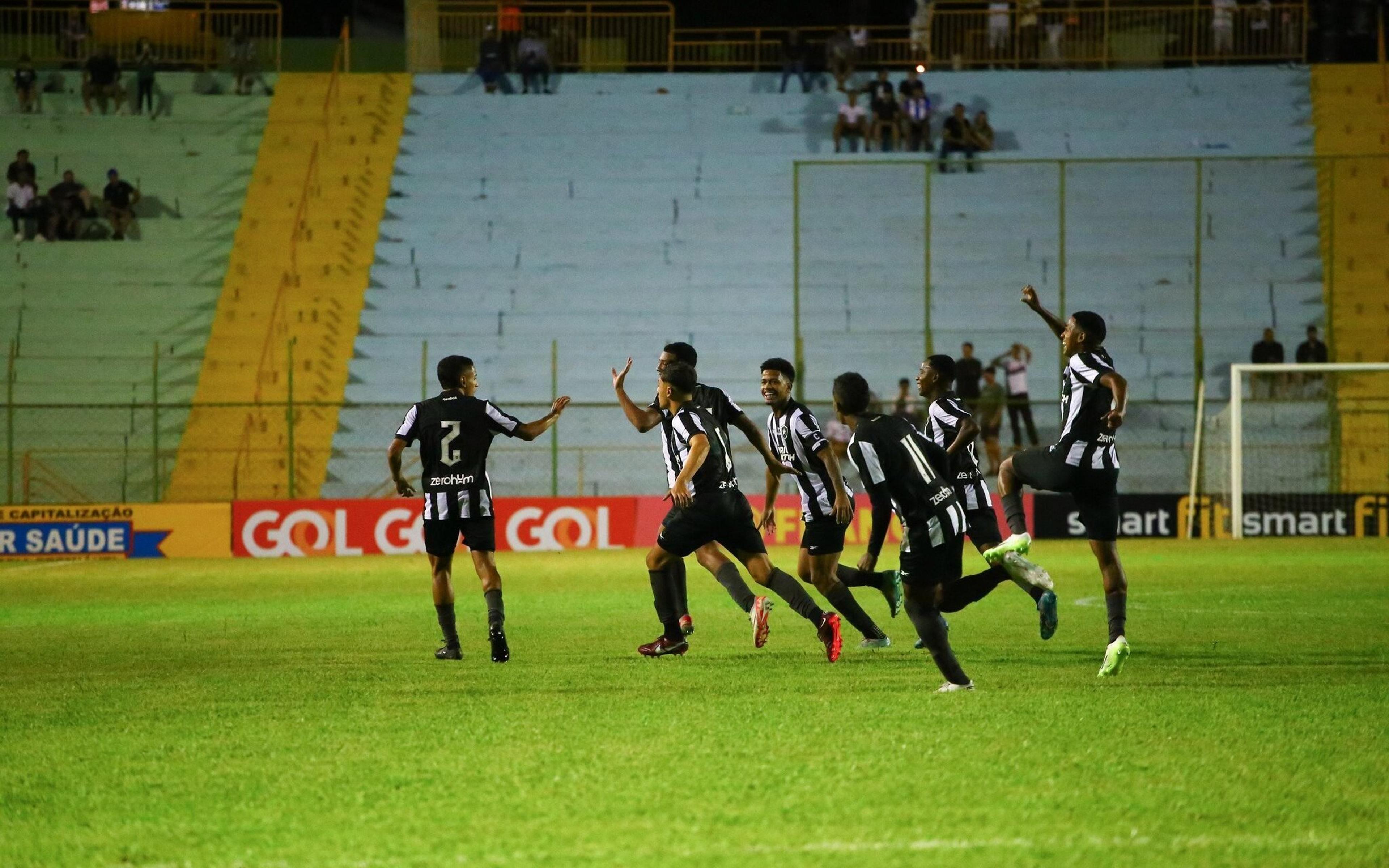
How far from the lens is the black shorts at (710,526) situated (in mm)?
10938

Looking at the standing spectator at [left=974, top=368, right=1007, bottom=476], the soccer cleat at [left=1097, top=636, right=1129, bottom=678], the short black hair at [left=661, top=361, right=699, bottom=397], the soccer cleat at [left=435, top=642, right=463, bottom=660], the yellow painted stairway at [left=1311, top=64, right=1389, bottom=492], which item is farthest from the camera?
the standing spectator at [left=974, top=368, right=1007, bottom=476]

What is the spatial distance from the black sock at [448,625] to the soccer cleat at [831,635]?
262 cm

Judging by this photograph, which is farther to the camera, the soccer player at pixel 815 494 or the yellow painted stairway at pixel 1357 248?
the yellow painted stairway at pixel 1357 248

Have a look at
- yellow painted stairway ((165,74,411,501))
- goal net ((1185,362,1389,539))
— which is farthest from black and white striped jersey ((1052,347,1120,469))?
yellow painted stairway ((165,74,411,501))

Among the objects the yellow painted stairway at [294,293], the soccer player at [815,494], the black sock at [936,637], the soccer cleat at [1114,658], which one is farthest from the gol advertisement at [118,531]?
the black sock at [936,637]

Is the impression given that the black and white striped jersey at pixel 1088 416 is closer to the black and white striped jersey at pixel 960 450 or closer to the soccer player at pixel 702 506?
the black and white striped jersey at pixel 960 450

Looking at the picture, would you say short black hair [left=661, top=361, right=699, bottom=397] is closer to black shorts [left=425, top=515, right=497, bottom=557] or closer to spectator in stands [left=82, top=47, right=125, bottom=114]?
black shorts [left=425, top=515, right=497, bottom=557]

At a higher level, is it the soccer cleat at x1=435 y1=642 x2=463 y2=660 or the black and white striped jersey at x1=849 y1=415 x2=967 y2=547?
the black and white striped jersey at x1=849 y1=415 x2=967 y2=547

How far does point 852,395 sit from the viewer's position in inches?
387

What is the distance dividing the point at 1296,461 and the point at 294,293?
1986cm

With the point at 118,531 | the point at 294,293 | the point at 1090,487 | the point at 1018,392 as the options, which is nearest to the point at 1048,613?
the point at 1090,487

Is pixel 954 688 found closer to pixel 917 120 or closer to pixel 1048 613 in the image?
pixel 1048 613

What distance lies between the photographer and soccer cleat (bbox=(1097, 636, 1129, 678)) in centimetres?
977

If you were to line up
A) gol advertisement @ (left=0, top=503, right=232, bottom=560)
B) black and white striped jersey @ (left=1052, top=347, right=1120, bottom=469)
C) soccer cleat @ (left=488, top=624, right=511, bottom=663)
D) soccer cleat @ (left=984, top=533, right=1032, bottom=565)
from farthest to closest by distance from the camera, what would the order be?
gol advertisement @ (left=0, top=503, right=232, bottom=560) → soccer cleat @ (left=488, top=624, right=511, bottom=663) → black and white striped jersey @ (left=1052, top=347, right=1120, bottom=469) → soccer cleat @ (left=984, top=533, right=1032, bottom=565)
